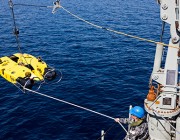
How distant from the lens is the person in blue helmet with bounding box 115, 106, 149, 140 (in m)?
12.9

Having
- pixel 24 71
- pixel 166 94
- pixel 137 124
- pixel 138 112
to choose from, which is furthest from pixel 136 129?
pixel 24 71

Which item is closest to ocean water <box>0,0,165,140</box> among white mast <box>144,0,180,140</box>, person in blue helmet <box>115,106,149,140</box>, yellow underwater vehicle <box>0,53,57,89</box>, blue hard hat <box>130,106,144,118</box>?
yellow underwater vehicle <box>0,53,57,89</box>

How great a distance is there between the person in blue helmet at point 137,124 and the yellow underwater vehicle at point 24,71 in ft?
23.7

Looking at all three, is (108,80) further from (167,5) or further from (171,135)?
(167,5)

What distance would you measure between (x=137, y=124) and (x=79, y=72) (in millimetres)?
17363

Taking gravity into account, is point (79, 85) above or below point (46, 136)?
above

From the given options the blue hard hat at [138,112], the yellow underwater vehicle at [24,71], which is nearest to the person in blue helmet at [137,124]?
the blue hard hat at [138,112]

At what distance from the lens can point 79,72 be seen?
2981cm

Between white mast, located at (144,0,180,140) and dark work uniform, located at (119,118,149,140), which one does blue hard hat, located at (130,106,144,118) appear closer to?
dark work uniform, located at (119,118,149,140)

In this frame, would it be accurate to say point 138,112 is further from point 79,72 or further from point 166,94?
point 79,72

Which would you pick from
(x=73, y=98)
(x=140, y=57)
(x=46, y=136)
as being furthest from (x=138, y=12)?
(x=46, y=136)

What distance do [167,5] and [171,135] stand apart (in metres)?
6.27

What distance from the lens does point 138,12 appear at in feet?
189

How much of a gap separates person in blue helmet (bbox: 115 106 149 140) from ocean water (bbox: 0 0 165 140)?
18.7ft
